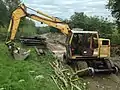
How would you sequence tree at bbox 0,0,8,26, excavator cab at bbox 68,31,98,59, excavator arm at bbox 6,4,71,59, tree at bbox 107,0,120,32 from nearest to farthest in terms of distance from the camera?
excavator cab at bbox 68,31,98,59 → excavator arm at bbox 6,4,71,59 → tree at bbox 107,0,120,32 → tree at bbox 0,0,8,26

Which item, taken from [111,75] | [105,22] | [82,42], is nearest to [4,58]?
[82,42]

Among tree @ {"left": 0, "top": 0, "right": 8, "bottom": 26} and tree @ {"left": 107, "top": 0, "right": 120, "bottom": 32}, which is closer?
tree @ {"left": 107, "top": 0, "right": 120, "bottom": 32}

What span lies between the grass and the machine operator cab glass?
184 centimetres

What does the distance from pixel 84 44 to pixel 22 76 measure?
5932mm

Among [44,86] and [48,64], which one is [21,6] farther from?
[44,86]

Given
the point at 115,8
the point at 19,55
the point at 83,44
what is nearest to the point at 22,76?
the point at 19,55

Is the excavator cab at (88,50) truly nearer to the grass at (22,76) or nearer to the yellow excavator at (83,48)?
the yellow excavator at (83,48)

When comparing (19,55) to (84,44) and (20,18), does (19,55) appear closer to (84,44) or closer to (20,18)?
(20,18)

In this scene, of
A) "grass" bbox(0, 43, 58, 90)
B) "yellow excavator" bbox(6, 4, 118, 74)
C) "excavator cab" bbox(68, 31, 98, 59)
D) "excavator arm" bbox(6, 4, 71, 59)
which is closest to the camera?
"grass" bbox(0, 43, 58, 90)

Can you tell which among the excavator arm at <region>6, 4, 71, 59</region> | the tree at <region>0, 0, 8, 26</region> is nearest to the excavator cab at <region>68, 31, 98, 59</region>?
the excavator arm at <region>6, 4, 71, 59</region>

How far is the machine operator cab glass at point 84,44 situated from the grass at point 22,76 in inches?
72.3

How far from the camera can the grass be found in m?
11.5

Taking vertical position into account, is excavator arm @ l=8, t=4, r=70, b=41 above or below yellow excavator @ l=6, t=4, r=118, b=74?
above

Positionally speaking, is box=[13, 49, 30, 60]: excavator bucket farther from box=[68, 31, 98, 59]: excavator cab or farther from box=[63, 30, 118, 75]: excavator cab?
box=[68, 31, 98, 59]: excavator cab
